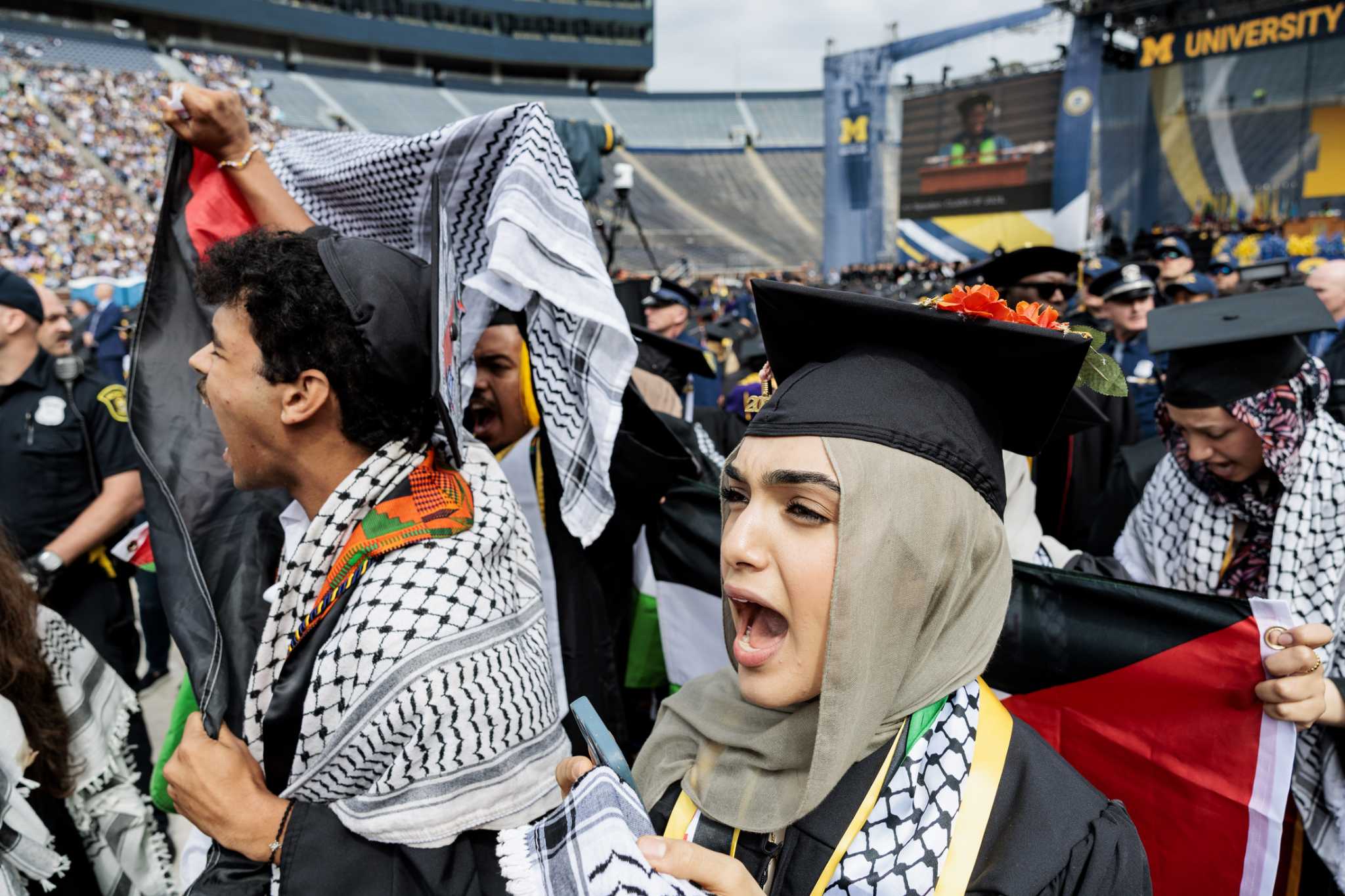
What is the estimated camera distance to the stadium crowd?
1.17 metres

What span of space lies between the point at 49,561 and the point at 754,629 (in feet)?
10.2

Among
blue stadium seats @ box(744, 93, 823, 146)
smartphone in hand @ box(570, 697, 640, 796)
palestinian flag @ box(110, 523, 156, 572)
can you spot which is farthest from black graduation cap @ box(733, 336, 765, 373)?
blue stadium seats @ box(744, 93, 823, 146)

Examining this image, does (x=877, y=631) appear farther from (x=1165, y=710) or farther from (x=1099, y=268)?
(x=1099, y=268)

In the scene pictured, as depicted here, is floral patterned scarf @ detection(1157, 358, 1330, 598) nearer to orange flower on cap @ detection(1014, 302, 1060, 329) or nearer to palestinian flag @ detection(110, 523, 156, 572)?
orange flower on cap @ detection(1014, 302, 1060, 329)

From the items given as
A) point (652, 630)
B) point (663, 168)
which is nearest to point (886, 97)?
point (663, 168)

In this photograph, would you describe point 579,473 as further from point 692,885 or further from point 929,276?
point 929,276

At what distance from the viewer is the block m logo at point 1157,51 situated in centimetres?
1964

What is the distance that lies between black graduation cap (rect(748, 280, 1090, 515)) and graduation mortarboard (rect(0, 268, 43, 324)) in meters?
3.41

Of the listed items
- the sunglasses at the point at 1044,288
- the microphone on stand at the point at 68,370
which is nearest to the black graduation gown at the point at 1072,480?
the sunglasses at the point at 1044,288

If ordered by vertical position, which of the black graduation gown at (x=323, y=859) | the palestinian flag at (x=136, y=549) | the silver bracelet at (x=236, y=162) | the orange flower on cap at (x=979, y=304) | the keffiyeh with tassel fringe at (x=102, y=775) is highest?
the silver bracelet at (x=236, y=162)

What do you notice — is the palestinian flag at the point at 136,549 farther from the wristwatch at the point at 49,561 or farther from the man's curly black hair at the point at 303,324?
the man's curly black hair at the point at 303,324

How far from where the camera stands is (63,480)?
3.52 metres

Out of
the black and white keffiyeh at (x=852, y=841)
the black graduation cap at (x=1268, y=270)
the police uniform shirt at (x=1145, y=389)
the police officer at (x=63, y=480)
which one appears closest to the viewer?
the black and white keffiyeh at (x=852, y=841)

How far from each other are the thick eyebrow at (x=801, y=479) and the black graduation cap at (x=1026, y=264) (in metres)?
2.83
